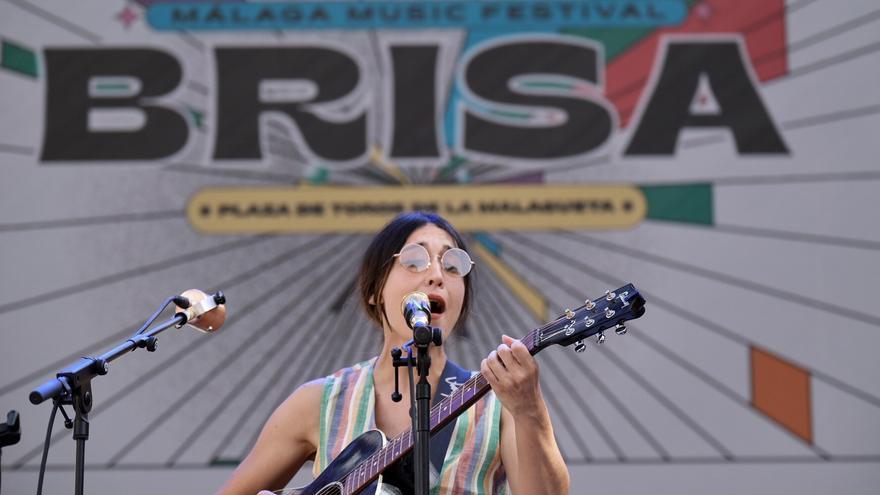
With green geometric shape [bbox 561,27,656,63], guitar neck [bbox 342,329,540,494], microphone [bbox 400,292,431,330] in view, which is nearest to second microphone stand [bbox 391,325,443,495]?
microphone [bbox 400,292,431,330]

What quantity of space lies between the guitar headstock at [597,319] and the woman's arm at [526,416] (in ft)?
0.23

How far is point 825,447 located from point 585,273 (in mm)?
1040

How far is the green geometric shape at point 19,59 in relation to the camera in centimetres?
380

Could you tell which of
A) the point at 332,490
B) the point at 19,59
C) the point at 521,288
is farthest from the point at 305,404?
the point at 19,59

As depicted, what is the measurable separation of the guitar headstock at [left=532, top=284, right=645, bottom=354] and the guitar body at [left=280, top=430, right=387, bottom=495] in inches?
16.1

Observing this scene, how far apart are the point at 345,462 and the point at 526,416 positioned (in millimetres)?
440

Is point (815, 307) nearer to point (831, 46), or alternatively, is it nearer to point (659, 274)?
point (659, 274)

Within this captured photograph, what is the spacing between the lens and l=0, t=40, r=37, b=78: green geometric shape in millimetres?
3801

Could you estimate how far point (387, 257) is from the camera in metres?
2.13

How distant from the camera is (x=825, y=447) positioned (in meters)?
3.57

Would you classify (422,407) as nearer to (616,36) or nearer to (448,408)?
(448,408)

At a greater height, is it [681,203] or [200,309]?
[681,203]

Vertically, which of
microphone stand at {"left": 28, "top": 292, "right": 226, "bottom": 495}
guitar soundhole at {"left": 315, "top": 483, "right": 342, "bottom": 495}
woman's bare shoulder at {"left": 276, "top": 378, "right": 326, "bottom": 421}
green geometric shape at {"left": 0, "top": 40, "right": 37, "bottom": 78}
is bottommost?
guitar soundhole at {"left": 315, "top": 483, "right": 342, "bottom": 495}

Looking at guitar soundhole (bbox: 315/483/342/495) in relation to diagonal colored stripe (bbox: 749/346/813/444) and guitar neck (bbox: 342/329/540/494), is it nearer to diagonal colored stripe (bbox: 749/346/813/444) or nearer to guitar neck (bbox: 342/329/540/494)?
guitar neck (bbox: 342/329/540/494)
